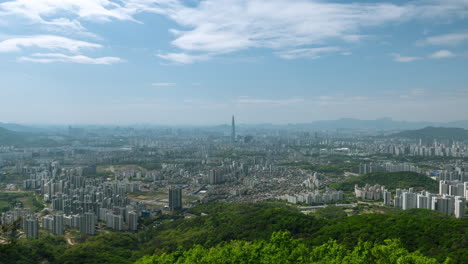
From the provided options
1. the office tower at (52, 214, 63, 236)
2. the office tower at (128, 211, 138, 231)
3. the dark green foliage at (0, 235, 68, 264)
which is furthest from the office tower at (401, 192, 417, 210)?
the office tower at (52, 214, 63, 236)

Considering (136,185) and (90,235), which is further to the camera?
(136,185)

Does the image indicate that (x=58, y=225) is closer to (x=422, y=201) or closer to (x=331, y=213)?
(x=331, y=213)

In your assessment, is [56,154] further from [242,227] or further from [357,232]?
[357,232]

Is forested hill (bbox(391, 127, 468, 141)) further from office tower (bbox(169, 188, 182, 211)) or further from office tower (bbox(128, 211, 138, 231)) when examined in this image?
office tower (bbox(128, 211, 138, 231))

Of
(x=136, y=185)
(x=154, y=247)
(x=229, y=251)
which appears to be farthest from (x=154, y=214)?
(x=229, y=251)

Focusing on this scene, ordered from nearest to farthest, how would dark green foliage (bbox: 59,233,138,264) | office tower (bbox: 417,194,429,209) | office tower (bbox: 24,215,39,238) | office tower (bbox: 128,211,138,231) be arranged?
dark green foliage (bbox: 59,233,138,264)
office tower (bbox: 24,215,39,238)
office tower (bbox: 128,211,138,231)
office tower (bbox: 417,194,429,209)

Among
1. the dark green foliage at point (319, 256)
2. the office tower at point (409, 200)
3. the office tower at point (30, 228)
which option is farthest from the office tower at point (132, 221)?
the office tower at point (409, 200)

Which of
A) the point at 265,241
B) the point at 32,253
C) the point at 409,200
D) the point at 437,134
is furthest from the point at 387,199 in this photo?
the point at 437,134
